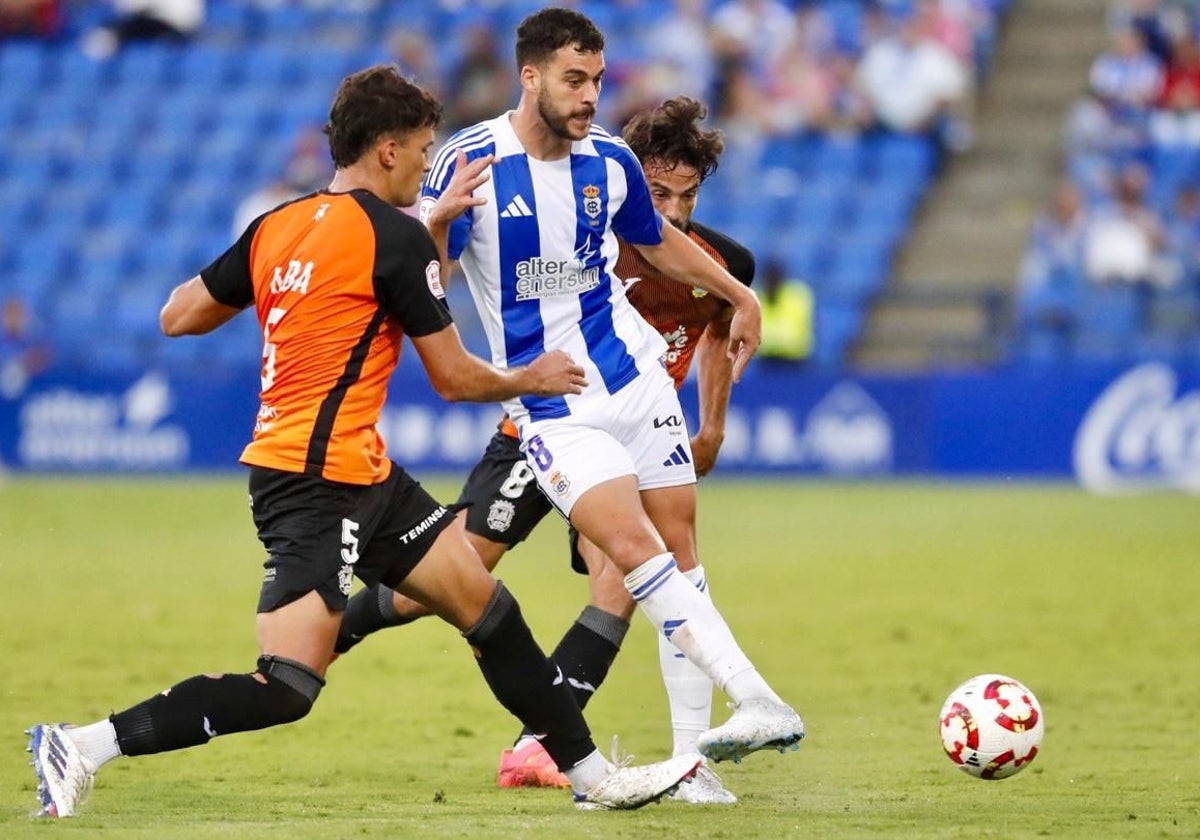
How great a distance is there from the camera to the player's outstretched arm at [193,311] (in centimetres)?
653

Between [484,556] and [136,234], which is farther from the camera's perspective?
[136,234]

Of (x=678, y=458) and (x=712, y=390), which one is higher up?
(x=712, y=390)

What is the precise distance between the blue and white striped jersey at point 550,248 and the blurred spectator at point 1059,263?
14.6 meters

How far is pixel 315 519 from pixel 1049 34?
21.4m

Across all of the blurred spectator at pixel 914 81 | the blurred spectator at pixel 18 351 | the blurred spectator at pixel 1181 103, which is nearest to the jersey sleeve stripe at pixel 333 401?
the blurred spectator at pixel 18 351

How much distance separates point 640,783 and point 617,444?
1.19 meters

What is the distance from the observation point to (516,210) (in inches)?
278

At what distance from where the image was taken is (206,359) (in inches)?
941

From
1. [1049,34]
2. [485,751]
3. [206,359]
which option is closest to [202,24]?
[206,359]

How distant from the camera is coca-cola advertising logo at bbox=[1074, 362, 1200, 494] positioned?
1989 cm

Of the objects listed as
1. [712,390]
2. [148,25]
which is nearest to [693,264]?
[712,390]

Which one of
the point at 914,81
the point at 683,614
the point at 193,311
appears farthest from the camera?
the point at 914,81

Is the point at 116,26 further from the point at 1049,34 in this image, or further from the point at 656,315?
the point at 656,315

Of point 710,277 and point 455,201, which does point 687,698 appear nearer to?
point 710,277
